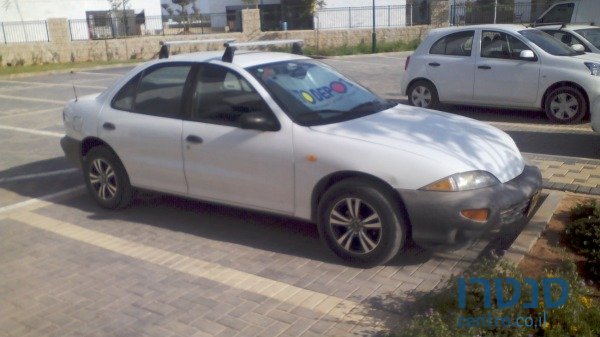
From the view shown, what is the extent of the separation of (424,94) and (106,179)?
711cm

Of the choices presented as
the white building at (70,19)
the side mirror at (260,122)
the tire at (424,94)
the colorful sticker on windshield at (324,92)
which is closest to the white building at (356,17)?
the white building at (70,19)

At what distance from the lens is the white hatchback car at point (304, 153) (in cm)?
511

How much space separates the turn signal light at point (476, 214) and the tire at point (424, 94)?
25.0ft

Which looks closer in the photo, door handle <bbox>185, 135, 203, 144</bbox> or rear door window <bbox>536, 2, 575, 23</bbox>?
door handle <bbox>185, 135, 203, 144</bbox>

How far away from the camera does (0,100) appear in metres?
→ 17.6

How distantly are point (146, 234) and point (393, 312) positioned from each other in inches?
113

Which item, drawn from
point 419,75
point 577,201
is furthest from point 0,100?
point 577,201

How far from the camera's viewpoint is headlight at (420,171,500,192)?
501 cm

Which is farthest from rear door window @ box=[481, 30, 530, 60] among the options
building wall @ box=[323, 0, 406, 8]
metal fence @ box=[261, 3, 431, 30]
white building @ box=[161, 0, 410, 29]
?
building wall @ box=[323, 0, 406, 8]

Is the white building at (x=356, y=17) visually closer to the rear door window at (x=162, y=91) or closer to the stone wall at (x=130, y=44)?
the stone wall at (x=130, y=44)

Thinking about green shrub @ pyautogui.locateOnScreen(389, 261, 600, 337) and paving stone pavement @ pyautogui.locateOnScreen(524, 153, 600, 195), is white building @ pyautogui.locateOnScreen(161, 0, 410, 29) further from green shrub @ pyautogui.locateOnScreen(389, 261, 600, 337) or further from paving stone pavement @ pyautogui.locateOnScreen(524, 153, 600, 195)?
green shrub @ pyautogui.locateOnScreen(389, 261, 600, 337)

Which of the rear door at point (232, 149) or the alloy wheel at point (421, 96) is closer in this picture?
the rear door at point (232, 149)

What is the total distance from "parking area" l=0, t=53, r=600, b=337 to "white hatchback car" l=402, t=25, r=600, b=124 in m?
2.62

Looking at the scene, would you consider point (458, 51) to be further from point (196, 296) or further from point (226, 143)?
point (196, 296)
